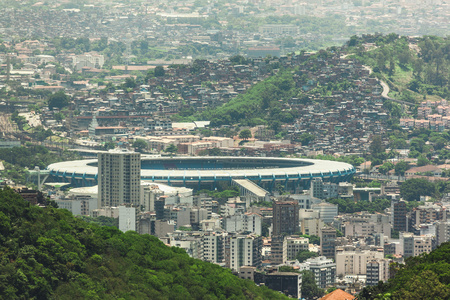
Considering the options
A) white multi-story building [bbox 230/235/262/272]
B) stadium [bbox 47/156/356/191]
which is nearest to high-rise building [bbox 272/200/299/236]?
white multi-story building [bbox 230/235/262/272]

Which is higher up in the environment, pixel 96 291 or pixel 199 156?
pixel 96 291

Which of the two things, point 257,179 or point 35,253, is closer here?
point 35,253

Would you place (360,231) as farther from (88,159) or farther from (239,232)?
(88,159)

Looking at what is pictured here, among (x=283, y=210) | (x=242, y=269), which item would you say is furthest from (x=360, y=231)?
(x=242, y=269)

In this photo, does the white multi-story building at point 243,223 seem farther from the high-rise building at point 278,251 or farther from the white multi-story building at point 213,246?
the white multi-story building at point 213,246

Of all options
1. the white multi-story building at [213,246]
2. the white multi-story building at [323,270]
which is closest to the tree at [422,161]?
the white multi-story building at [213,246]

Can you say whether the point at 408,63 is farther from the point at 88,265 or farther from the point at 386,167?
the point at 88,265

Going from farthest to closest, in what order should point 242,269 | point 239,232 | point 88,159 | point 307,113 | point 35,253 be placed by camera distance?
point 307,113 < point 88,159 < point 239,232 < point 242,269 < point 35,253
